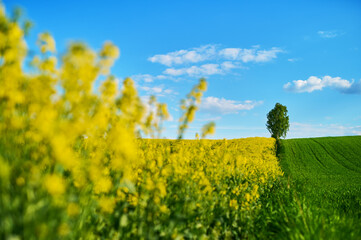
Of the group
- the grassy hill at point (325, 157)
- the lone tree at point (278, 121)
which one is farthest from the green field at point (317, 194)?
the lone tree at point (278, 121)

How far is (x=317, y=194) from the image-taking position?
10.1 meters

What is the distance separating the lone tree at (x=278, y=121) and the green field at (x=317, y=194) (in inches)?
769

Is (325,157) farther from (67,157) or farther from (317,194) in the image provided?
(67,157)

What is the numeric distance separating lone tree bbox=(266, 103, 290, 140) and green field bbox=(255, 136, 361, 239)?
19.5 meters

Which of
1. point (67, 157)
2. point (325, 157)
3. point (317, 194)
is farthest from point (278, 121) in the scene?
point (67, 157)

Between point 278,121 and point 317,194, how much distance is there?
183ft

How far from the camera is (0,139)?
7.88ft

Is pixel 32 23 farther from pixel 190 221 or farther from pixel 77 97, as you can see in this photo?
pixel 190 221

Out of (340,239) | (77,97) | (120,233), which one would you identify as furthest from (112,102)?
(340,239)

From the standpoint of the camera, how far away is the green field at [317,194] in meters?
4.51

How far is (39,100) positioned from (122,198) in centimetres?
175

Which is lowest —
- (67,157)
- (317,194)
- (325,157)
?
(325,157)

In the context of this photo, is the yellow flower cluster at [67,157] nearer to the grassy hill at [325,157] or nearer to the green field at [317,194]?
the green field at [317,194]

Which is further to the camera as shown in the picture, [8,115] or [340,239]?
[340,239]
